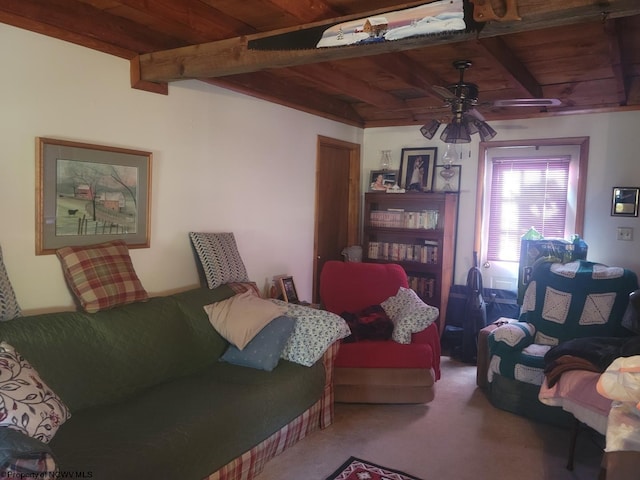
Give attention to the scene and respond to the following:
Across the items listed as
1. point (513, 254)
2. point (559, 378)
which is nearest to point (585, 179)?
point (513, 254)

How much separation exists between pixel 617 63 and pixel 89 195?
3.27 m

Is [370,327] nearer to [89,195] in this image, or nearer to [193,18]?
[89,195]

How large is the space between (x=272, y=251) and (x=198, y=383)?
1686mm

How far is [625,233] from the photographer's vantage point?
4.10 m

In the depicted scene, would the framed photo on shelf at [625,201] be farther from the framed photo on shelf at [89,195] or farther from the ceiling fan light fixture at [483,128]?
the framed photo on shelf at [89,195]

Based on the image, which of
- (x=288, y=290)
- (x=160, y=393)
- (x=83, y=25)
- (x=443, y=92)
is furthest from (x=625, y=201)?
(x=83, y=25)

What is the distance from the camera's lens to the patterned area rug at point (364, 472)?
102 inches

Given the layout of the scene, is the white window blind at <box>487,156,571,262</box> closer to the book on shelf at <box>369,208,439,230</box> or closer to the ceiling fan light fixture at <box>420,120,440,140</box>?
the book on shelf at <box>369,208,439,230</box>

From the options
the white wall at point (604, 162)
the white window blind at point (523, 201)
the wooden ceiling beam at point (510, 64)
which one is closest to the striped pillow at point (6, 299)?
the wooden ceiling beam at point (510, 64)

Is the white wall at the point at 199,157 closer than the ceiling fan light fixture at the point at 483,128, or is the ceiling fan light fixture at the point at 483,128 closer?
the white wall at the point at 199,157

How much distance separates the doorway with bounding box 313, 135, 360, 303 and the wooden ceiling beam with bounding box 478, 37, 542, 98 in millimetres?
1827

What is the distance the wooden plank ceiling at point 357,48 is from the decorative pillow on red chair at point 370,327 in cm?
165

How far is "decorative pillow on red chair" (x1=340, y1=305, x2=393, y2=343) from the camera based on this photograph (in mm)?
3549

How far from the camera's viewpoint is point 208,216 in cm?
351
